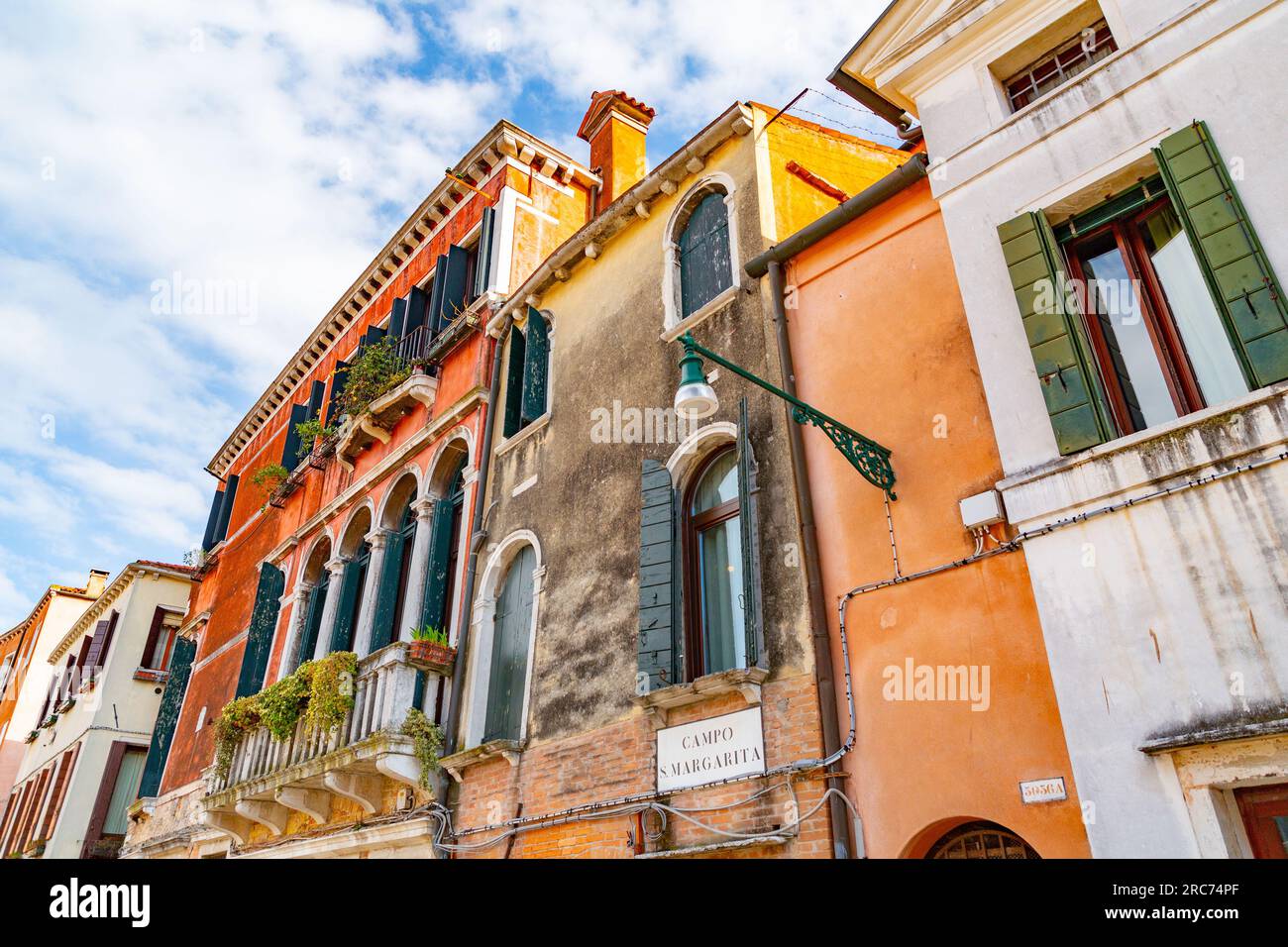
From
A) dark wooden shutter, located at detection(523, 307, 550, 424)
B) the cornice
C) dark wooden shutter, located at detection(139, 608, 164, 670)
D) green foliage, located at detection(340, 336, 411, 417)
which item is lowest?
dark wooden shutter, located at detection(523, 307, 550, 424)

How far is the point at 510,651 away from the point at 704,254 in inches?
176

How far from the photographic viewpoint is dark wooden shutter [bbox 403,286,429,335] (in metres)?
14.4

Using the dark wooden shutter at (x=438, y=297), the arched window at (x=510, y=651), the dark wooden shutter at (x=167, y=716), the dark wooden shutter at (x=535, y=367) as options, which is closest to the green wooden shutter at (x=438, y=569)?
the arched window at (x=510, y=651)

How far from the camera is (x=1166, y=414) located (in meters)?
5.15

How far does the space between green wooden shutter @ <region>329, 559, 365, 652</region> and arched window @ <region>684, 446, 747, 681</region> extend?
654 cm

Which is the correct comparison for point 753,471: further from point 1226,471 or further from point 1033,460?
point 1226,471

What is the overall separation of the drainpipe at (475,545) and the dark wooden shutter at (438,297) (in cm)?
194

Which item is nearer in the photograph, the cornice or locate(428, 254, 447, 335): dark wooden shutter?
locate(428, 254, 447, 335): dark wooden shutter

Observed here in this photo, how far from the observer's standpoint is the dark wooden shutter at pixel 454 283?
13266mm

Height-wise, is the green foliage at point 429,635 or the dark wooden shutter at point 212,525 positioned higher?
the dark wooden shutter at point 212,525

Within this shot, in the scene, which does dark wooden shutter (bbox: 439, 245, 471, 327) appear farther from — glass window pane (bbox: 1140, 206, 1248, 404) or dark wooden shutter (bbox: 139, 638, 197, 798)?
glass window pane (bbox: 1140, 206, 1248, 404)

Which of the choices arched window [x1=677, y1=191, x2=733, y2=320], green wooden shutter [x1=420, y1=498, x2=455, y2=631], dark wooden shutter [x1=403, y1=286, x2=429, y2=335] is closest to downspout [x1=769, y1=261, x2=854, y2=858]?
arched window [x1=677, y1=191, x2=733, y2=320]

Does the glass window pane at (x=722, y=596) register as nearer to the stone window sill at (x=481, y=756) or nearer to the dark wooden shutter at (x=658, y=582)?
the dark wooden shutter at (x=658, y=582)

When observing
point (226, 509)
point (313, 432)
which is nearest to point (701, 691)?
point (313, 432)
